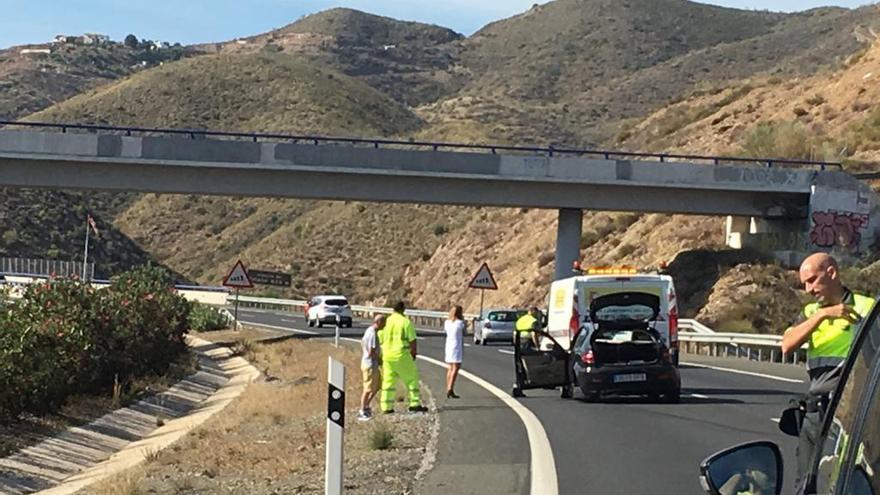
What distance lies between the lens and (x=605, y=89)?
14638 centimetres

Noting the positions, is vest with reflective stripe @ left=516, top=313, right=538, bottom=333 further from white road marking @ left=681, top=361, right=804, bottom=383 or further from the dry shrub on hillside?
the dry shrub on hillside

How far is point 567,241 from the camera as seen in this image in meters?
46.5

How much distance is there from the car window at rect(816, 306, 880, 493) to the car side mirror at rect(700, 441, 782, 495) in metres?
0.48

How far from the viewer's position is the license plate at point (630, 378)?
69.6ft

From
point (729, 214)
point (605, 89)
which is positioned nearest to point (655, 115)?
point (729, 214)

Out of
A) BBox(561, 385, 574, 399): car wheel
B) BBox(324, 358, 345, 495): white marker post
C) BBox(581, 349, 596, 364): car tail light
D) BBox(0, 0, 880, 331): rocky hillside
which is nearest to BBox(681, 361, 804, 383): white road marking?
BBox(561, 385, 574, 399): car wheel

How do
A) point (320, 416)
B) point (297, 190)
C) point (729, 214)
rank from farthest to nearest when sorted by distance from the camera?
point (729, 214)
point (297, 190)
point (320, 416)

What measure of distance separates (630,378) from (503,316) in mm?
24610

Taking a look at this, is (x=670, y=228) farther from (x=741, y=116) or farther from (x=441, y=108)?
(x=441, y=108)

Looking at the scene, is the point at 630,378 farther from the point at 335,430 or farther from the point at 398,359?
the point at 335,430

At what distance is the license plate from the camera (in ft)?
69.6

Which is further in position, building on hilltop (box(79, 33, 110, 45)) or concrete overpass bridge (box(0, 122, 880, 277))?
building on hilltop (box(79, 33, 110, 45))

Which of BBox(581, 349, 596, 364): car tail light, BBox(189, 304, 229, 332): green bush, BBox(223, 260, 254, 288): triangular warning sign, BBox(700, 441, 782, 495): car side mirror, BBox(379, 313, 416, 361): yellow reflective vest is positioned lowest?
BBox(189, 304, 229, 332): green bush

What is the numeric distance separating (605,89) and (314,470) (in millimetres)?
134870
